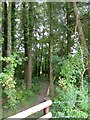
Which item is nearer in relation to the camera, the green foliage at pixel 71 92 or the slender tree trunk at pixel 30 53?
the green foliage at pixel 71 92

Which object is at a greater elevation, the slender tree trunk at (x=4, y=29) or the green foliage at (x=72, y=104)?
the slender tree trunk at (x=4, y=29)

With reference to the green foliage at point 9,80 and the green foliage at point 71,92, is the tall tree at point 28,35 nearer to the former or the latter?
the green foliage at point 9,80

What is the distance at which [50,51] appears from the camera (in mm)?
6199

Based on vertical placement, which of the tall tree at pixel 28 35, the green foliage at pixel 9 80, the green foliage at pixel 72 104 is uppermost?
the tall tree at pixel 28 35

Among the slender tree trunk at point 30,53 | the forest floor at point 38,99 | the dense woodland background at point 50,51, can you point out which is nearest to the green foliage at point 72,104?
the dense woodland background at point 50,51

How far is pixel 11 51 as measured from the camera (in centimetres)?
534

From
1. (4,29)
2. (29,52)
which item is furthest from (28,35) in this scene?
(4,29)

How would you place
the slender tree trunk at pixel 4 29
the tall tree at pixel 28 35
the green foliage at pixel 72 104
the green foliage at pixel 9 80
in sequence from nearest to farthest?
the green foliage at pixel 72 104 → the green foliage at pixel 9 80 → the slender tree trunk at pixel 4 29 → the tall tree at pixel 28 35

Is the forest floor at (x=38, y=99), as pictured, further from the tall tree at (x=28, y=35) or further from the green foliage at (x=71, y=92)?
the green foliage at (x=71, y=92)

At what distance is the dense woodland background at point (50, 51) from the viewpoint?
4.81m

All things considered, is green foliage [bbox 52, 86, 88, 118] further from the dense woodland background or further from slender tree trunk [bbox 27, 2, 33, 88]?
slender tree trunk [bbox 27, 2, 33, 88]

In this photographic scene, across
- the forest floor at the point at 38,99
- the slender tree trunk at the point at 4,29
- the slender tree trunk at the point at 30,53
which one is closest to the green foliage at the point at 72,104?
the forest floor at the point at 38,99

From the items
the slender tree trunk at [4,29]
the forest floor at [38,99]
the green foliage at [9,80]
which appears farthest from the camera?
the slender tree trunk at [4,29]

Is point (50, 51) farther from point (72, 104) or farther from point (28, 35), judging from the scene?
point (72, 104)
